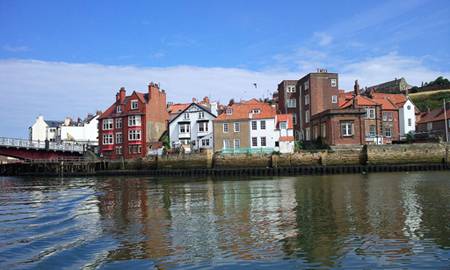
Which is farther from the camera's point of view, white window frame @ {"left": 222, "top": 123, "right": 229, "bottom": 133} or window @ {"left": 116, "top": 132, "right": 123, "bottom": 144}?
window @ {"left": 116, "top": 132, "right": 123, "bottom": 144}

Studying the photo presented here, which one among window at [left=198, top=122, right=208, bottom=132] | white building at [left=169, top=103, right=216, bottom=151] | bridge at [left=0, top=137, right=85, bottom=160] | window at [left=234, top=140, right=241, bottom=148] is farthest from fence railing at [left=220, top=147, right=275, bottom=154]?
bridge at [left=0, top=137, right=85, bottom=160]

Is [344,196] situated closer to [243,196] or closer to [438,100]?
[243,196]

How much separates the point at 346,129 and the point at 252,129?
50.0 ft

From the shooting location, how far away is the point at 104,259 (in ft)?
44.6

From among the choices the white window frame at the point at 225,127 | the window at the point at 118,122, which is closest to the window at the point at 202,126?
→ the white window frame at the point at 225,127

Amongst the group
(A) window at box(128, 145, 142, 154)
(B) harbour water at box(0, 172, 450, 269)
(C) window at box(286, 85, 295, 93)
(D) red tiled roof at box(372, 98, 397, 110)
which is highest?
(C) window at box(286, 85, 295, 93)

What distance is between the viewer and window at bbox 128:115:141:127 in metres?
84.5

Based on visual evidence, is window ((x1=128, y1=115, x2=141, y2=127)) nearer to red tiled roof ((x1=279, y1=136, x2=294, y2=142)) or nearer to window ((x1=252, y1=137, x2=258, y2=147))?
window ((x1=252, y1=137, x2=258, y2=147))

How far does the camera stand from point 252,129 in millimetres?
73375

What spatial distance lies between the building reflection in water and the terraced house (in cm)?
4237

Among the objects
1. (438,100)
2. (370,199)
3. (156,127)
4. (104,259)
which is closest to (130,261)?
(104,259)

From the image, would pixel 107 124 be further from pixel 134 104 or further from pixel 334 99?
pixel 334 99

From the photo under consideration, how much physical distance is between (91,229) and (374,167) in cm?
4810

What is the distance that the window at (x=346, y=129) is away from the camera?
219 ft
